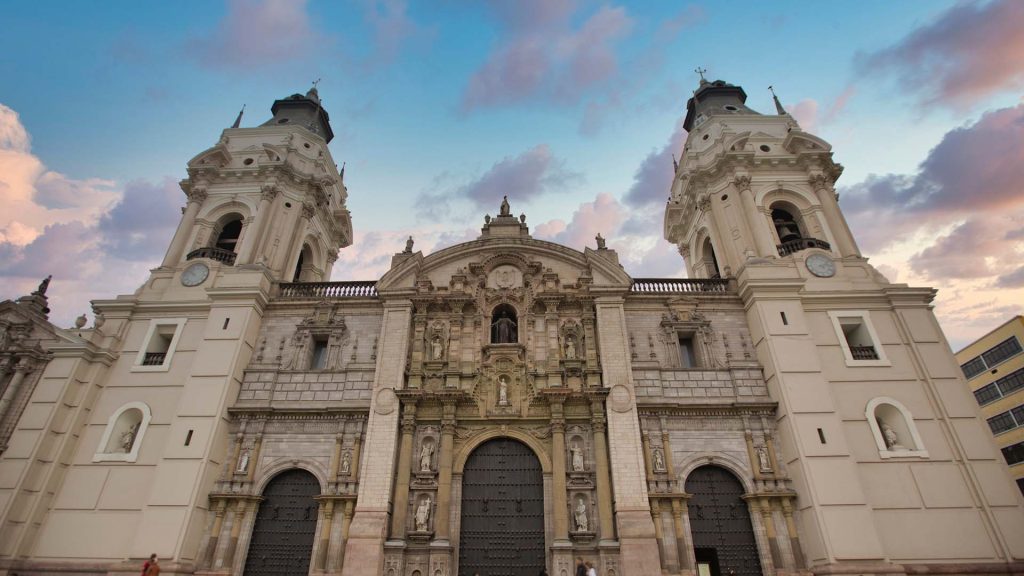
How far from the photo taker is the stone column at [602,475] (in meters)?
17.6

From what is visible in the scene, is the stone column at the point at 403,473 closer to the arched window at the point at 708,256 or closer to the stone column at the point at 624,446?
the stone column at the point at 624,446

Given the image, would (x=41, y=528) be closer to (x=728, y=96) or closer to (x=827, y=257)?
(x=827, y=257)

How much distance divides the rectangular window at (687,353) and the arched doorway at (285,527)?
51.4 ft

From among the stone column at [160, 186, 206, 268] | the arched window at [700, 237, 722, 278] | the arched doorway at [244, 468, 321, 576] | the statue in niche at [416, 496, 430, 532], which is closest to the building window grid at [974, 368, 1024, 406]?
the arched window at [700, 237, 722, 278]

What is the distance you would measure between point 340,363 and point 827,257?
22090 millimetres

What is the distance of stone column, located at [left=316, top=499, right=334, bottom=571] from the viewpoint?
17547 mm

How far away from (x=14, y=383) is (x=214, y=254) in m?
8.74

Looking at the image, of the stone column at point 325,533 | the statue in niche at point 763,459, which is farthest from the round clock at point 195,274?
the statue in niche at point 763,459

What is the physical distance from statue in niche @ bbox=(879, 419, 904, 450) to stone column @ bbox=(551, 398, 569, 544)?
11.8 metres

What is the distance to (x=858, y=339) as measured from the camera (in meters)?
21.7

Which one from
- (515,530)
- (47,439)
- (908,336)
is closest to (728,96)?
(908,336)

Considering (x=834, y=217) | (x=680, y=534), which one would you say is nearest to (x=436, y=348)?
(x=680, y=534)

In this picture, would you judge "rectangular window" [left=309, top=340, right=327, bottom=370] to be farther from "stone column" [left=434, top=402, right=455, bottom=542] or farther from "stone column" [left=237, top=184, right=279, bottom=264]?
"stone column" [left=434, top=402, right=455, bottom=542]

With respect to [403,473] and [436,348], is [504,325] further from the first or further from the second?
[403,473]
